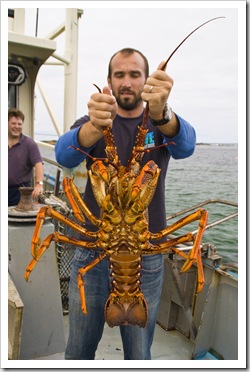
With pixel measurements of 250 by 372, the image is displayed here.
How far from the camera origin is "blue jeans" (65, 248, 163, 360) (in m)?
2.58

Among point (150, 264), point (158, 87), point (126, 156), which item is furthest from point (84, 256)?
point (158, 87)

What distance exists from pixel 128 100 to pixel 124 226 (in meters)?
0.94

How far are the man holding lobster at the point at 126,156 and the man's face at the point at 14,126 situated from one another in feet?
5.90

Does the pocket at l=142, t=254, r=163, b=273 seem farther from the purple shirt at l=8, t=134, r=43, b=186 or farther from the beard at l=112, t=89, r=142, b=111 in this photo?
the purple shirt at l=8, t=134, r=43, b=186

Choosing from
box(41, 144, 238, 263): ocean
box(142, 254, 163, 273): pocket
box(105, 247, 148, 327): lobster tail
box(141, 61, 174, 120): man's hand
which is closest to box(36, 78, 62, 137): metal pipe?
box(41, 144, 238, 263): ocean

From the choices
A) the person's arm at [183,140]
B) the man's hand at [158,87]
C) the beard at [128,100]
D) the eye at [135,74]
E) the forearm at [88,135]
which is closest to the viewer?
the man's hand at [158,87]

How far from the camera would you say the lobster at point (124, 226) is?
1875 mm

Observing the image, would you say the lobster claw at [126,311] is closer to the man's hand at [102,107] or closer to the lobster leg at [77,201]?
the lobster leg at [77,201]

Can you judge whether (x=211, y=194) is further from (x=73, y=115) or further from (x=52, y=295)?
(x=52, y=295)

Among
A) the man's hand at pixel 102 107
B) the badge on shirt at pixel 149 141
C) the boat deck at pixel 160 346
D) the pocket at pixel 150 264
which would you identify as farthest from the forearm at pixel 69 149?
the boat deck at pixel 160 346

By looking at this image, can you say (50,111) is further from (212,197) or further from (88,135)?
(212,197)

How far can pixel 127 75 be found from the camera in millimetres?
2273

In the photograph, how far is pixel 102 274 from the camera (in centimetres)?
260
